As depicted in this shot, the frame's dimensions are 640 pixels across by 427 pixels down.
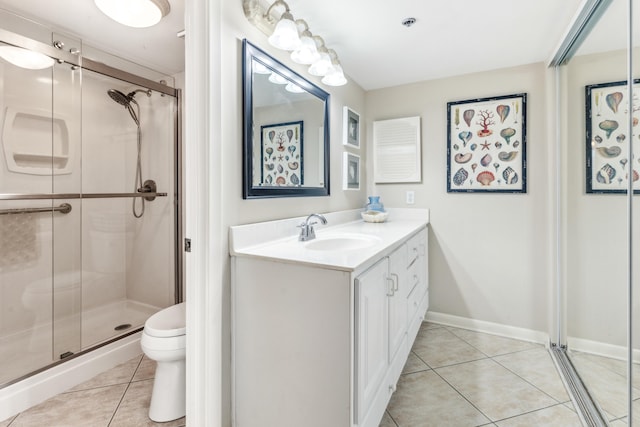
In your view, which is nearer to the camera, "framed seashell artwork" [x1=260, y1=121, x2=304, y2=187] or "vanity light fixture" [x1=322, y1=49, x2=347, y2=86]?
"framed seashell artwork" [x1=260, y1=121, x2=304, y2=187]

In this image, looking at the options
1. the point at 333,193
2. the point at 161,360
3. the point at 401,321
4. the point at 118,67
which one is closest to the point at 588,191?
the point at 401,321

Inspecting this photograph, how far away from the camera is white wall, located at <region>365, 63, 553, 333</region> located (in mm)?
2297

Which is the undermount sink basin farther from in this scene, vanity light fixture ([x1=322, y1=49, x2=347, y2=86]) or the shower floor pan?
the shower floor pan

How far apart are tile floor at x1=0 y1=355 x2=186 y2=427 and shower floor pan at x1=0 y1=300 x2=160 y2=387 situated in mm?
221

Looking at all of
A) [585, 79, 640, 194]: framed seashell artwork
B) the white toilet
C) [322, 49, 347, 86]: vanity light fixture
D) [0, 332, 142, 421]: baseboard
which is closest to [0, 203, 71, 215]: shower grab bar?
→ [0, 332, 142, 421]: baseboard

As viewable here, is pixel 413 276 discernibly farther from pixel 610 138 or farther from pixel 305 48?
pixel 305 48

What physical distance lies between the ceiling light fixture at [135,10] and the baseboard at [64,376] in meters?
1.88

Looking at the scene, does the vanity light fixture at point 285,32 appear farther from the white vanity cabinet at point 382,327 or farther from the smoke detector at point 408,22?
the white vanity cabinet at point 382,327

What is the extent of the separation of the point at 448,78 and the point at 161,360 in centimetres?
280

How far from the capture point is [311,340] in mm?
1143

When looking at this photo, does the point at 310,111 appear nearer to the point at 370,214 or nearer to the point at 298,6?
the point at 298,6

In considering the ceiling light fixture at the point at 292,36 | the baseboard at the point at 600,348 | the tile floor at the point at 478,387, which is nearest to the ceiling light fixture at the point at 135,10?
the ceiling light fixture at the point at 292,36

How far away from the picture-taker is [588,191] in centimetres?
175

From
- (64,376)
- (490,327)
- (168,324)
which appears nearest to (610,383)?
(490,327)
